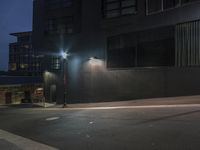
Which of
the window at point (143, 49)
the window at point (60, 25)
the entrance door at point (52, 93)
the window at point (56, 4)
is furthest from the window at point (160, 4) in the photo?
the entrance door at point (52, 93)

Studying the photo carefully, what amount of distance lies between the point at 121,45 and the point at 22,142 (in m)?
22.1

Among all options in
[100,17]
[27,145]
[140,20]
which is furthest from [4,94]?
[27,145]

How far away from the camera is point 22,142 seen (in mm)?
12750

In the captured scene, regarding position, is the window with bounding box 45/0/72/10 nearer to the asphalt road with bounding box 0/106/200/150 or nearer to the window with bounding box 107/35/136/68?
the window with bounding box 107/35/136/68

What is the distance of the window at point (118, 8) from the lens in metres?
33.6

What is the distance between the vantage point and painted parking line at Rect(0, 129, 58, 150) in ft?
37.7

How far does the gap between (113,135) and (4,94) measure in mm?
52448

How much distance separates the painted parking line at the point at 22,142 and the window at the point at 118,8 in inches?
828

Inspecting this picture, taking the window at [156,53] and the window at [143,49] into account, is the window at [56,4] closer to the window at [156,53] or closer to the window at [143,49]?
the window at [143,49]

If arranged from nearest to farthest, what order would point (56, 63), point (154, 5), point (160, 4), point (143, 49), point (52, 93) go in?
1. point (160, 4)
2. point (154, 5)
3. point (143, 49)
4. point (56, 63)
5. point (52, 93)

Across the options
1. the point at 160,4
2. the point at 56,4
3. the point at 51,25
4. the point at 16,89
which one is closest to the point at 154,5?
the point at 160,4

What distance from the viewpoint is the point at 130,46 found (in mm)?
32875

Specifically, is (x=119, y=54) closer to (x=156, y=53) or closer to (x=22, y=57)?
(x=156, y=53)

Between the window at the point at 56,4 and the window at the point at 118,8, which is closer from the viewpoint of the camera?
the window at the point at 118,8
